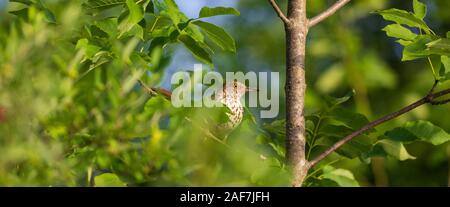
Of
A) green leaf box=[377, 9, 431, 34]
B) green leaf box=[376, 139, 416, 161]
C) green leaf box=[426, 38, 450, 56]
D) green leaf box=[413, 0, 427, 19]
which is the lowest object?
green leaf box=[376, 139, 416, 161]

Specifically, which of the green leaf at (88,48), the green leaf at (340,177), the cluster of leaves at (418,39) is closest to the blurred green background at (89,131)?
the green leaf at (88,48)

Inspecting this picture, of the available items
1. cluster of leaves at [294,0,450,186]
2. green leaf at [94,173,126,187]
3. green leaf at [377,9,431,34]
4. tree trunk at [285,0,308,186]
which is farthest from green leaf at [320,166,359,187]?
green leaf at [94,173,126,187]

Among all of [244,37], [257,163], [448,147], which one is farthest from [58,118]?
[244,37]

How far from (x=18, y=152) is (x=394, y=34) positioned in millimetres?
1323

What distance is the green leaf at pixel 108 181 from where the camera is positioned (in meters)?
1.61

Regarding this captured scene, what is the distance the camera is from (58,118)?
1378 mm

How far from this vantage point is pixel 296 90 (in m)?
2.23

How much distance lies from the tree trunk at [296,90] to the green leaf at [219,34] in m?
0.17

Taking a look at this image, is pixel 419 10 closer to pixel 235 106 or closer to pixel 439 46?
pixel 439 46

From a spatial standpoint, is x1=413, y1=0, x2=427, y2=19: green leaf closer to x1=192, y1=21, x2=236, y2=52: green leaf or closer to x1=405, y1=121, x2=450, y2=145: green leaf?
x1=405, y1=121, x2=450, y2=145: green leaf

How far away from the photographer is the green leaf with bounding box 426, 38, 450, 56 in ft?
6.81

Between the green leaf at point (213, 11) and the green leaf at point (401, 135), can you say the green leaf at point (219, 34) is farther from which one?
the green leaf at point (401, 135)

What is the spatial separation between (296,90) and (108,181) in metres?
0.76

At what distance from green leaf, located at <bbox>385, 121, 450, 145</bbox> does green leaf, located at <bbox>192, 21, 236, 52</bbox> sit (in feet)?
1.80
